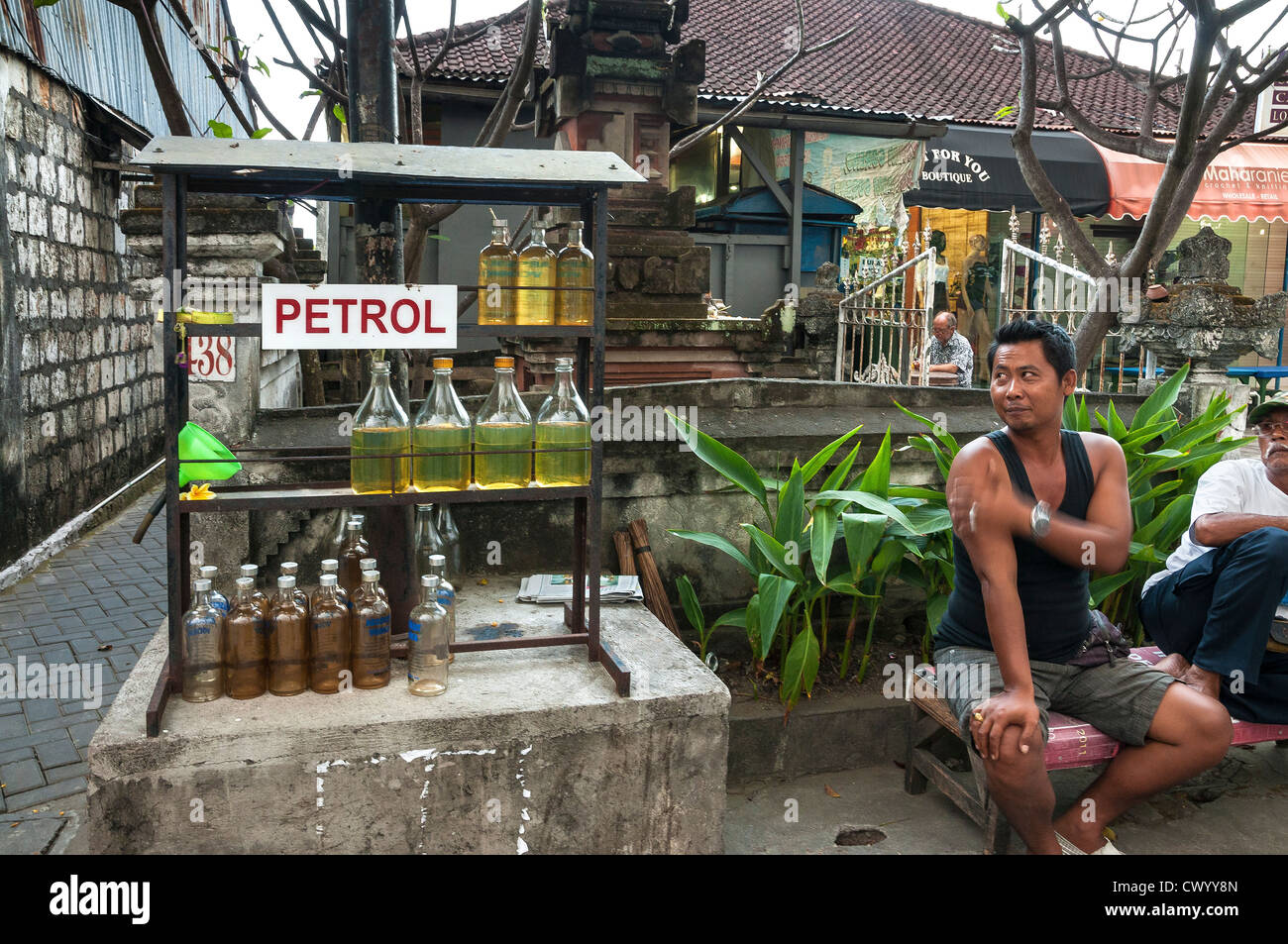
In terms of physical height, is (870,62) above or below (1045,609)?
above

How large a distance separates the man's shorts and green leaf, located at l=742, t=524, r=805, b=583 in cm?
71

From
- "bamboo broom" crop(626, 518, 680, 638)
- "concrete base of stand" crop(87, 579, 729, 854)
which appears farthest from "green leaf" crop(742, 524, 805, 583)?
"concrete base of stand" crop(87, 579, 729, 854)

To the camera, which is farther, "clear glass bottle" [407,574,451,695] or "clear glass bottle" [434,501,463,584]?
A: "clear glass bottle" [434,501,463,584]

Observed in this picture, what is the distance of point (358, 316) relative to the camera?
9.50 feet

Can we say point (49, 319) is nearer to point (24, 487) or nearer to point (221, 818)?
point (24, 487)

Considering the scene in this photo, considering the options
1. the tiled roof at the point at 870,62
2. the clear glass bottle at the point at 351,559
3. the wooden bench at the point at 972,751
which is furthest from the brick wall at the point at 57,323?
the wooden bench at the point at 972,751

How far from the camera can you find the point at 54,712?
4.43 m

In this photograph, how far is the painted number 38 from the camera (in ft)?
13.7

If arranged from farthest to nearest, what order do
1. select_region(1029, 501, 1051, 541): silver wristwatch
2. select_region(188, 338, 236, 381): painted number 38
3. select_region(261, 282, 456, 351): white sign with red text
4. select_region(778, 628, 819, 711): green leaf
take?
select_region(188, 338, 236, 381): painted number 38 < select_region(778, 628, 819, 711): green leaf < select_region(1029, 501, 1051, 541): silver wristwatch < select_region(261, 282, 456, 351): white sign with red text

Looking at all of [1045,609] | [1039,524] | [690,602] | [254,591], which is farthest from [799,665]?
[254,591]

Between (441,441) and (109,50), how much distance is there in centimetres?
741

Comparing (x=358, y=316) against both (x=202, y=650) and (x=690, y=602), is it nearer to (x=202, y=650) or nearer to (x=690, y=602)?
(x=202, y=650)

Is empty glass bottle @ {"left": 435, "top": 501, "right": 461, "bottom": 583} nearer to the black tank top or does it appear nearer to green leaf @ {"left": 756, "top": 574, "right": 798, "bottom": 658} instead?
green leaf @ {"left": 756, "top": 574, "right": 798, "bottom": 658}

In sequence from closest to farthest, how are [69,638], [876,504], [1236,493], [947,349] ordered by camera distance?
[1236,493], [876,504], [69,638], [947,349]
